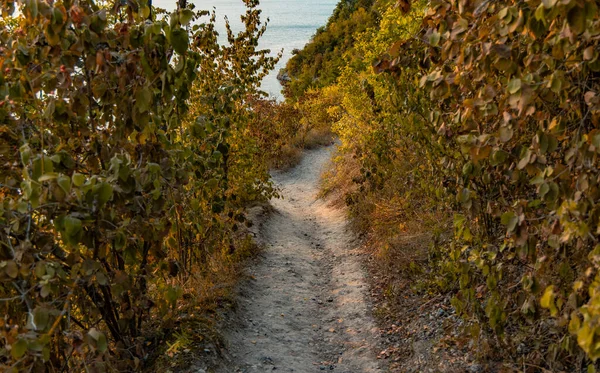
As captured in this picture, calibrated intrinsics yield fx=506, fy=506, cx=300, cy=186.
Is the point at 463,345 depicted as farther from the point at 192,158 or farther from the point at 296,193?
the point at 296,193

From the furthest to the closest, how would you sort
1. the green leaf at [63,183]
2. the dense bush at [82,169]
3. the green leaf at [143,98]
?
the green leaf at [143,98] → the dense bush at [82,169] → the green leaf at [63,183]

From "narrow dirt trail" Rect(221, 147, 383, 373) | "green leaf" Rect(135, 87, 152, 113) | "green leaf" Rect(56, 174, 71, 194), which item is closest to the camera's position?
"green leaf" Rect(56, 174, 71, 194)

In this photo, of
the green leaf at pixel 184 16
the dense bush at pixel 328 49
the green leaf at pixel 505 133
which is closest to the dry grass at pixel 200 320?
the green leaf at pixel 184 16

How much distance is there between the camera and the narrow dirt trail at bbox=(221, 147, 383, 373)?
5145 mm

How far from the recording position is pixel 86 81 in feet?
9.32

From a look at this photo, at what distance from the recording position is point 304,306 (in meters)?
6.46

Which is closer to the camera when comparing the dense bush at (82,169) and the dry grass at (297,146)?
the dense bush at (82,169)

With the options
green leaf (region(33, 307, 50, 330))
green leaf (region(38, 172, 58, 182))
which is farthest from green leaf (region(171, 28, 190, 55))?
green leaf (region(33, 307, 50, 330))

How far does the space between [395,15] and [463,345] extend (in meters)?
4.69

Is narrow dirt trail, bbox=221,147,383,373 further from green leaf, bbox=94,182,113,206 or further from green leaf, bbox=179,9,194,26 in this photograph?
green leaf, bbox=179,9,194,26

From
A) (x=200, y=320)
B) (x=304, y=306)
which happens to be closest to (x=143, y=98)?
(x=200, y=320)

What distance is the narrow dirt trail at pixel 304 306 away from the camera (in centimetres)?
514

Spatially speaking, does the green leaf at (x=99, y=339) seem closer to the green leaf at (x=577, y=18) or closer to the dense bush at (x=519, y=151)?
the dense bush at (x=519, y=151)

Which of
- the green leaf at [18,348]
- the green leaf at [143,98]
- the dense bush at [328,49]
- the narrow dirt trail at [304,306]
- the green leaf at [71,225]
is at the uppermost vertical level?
the dense bush at [328,49]
